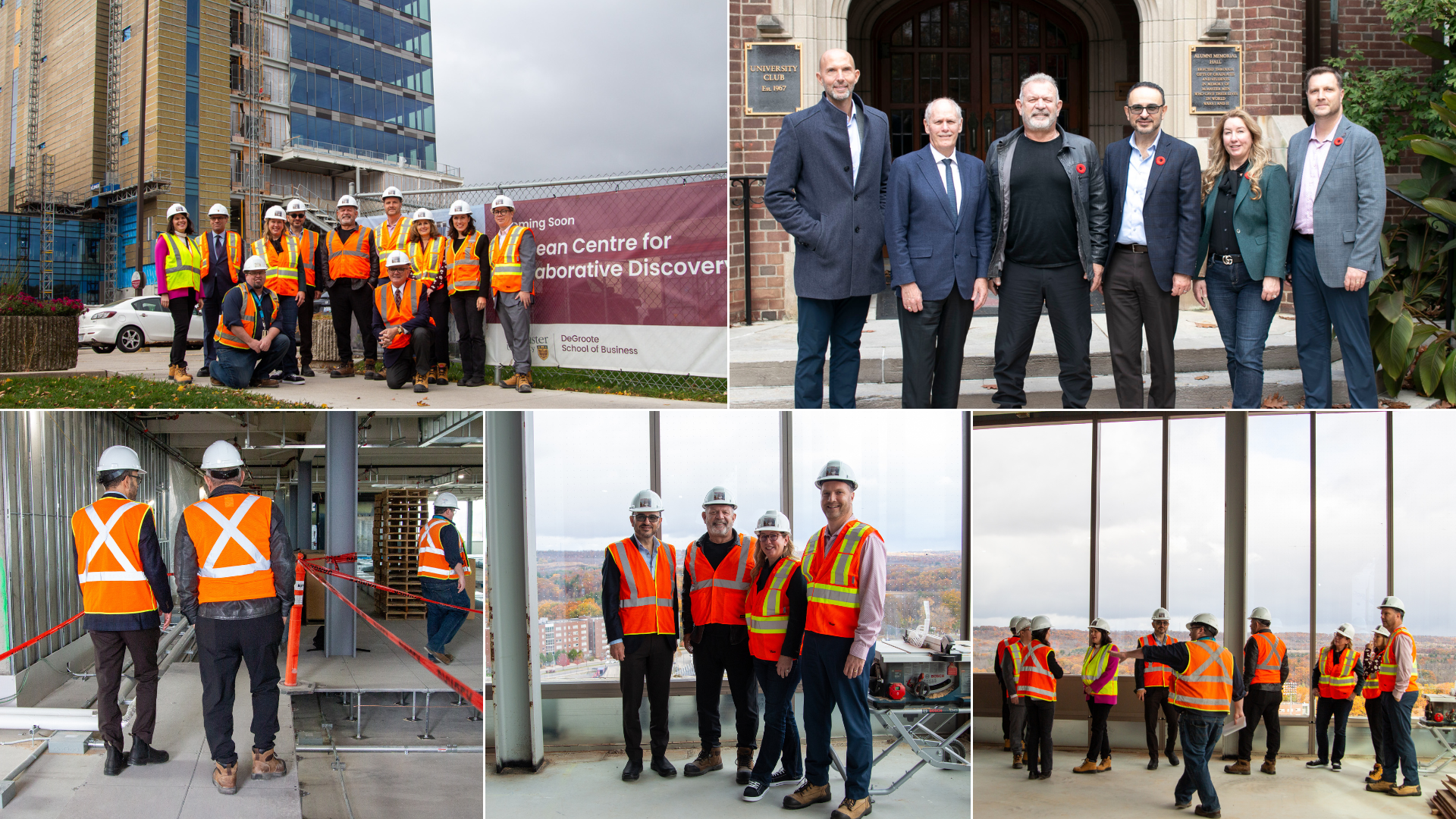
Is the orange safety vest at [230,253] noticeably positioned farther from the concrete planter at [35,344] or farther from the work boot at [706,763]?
the work boot at [706,763]

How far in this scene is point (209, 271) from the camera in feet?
23.2

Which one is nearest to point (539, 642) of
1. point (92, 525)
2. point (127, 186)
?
point (92, 525)

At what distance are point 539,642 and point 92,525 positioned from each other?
7.19 feet

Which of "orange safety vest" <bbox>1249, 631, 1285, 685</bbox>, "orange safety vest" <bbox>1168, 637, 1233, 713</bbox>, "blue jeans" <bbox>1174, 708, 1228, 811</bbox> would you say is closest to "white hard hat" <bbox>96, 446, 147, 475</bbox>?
"blue jeans" <bbox>1174, 708, 1228, 811</bbox>

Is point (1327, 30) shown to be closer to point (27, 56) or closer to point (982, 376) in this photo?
point (982, 376)

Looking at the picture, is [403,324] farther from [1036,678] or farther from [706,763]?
[1036,678]

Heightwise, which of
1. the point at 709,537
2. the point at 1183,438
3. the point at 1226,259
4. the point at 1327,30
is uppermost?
the point at 1327,30

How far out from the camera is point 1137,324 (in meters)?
4.95

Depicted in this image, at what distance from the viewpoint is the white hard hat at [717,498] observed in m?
4.80

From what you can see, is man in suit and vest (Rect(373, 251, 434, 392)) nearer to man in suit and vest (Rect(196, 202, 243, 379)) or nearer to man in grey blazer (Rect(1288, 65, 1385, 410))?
man in suit and vest (Rect(196, 202, 243, 379))

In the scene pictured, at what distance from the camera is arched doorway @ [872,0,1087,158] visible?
34.8 feet

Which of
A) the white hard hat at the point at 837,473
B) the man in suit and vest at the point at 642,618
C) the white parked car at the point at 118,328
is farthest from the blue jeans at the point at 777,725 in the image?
the white parked car at the point at 118,328

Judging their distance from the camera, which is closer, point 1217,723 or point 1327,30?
point 1217,723

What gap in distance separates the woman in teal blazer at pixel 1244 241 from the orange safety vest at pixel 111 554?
17.7 feet
